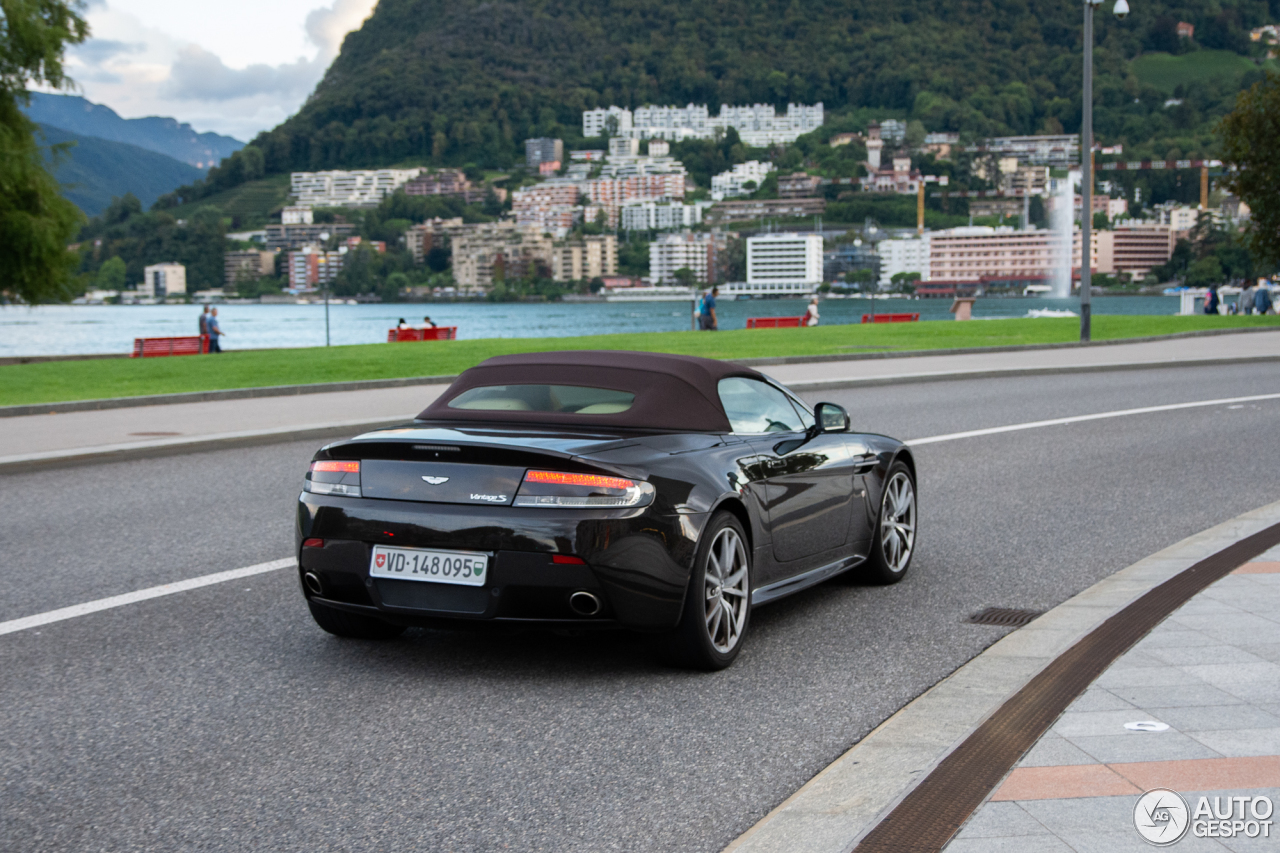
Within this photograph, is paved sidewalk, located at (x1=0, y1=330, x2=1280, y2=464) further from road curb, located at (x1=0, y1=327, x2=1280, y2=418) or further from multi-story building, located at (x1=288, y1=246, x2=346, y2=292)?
multi-story building, located at (x1=288, y1=246, x2=346, y2=292)

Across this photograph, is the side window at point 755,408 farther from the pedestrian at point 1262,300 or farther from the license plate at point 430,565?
the pedestrian at point 1262,300

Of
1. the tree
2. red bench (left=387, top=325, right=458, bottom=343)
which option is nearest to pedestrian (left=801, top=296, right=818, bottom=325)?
red bench (left=387, top=325, right=458, bottom=343)

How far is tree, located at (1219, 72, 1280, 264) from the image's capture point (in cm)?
3966

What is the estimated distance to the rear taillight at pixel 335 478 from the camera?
17.1 feet

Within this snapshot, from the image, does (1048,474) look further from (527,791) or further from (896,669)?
(527,791)

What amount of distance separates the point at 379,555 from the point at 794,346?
24.7 meters

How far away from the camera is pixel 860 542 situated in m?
6.75

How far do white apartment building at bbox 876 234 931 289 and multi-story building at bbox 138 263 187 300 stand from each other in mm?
102864

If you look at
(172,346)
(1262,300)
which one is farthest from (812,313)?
(172,346)

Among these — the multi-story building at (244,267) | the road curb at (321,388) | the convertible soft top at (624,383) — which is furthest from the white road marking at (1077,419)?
the multi-story building at (244,267)

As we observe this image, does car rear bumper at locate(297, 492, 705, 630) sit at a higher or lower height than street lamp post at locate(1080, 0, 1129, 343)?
lower

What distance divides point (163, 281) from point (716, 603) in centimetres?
20020

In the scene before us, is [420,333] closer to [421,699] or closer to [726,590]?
[726,590]

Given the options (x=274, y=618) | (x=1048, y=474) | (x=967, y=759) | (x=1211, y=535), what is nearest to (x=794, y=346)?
(x=1048, y=474)
